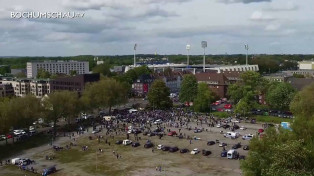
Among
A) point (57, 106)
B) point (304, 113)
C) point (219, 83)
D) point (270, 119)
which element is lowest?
point (270, 119)

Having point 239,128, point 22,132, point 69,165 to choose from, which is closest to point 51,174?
point 69,165

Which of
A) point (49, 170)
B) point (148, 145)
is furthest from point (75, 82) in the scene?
point (49, 170)

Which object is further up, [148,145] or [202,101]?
[202,101]

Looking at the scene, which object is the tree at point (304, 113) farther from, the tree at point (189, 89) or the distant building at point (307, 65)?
the distant building at point (307, 65)

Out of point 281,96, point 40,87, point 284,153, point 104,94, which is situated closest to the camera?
point 284,153

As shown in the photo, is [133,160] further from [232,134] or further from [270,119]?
[270,119]

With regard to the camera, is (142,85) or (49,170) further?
(142,85)

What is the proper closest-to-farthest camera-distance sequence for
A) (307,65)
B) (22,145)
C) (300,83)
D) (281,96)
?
(22,145)
(281,96)
(300,83)
(307,65)
